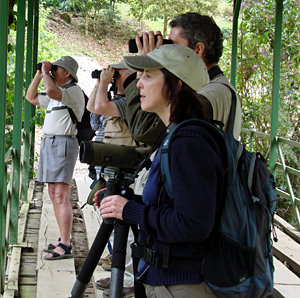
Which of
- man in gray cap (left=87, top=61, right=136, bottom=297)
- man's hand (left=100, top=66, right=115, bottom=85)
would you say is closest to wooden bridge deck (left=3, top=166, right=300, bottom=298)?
man in gray cap (left=87, top=61, right=136, bottom=297)

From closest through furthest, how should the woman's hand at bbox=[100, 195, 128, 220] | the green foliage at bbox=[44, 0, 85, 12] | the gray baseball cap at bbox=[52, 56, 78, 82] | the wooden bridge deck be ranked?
the woman's hand at bbox=[100, 195, 128, 220] < the wooden bridge deck < the gray baseball cap at bbox=[52, 56, 78, 82] < the green foliage at bbox=[44, 0, 85, 12]

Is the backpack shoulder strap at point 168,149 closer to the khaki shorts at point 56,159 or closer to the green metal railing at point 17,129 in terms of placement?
the green metal railing at point 17,129

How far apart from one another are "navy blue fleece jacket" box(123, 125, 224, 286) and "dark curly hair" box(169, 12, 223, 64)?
0.81m

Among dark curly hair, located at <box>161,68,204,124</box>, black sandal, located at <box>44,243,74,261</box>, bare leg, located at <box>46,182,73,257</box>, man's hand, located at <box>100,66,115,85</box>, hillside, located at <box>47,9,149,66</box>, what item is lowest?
black sandal, located at <box>44,243,74,261</box>

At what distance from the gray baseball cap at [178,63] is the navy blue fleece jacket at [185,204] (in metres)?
0.21

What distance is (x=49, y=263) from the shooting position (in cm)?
304

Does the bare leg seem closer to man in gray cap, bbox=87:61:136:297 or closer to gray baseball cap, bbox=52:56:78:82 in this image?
man in gray cap, bbox=87:61:136:297

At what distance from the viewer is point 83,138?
3.14 metres

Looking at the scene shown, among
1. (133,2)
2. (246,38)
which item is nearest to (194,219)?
(246,38)

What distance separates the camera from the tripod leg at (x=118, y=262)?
1.22 m

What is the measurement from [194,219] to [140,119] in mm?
761

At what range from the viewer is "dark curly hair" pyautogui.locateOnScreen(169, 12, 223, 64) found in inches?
71.5

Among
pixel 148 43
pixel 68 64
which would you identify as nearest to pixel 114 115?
pixel 148 43

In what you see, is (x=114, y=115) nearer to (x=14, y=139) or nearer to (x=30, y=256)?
(x=14, y=139)
